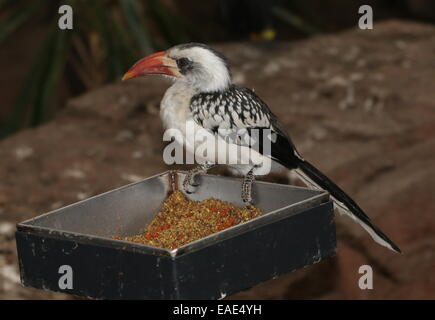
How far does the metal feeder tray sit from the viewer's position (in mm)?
1615

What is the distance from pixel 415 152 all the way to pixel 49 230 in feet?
8.62

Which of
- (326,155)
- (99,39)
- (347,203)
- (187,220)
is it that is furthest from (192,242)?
(99,39)

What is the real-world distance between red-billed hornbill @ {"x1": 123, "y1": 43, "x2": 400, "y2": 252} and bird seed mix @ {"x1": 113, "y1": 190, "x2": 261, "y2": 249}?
4cm

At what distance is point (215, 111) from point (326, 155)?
1970 mm

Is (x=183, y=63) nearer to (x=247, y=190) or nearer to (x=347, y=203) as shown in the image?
(x=247, y=190)

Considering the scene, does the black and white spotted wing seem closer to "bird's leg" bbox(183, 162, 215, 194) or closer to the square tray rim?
"bird's leg" bbox(183, 162, 215, 194)

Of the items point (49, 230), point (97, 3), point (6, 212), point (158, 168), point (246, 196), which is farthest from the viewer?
point (97, 3)

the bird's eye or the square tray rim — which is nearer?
the square tray rim

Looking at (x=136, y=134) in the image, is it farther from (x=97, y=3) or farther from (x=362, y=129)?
(x=97, y=3)

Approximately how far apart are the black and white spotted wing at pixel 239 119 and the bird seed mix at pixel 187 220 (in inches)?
6.3

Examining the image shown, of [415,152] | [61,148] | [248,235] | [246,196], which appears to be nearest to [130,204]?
[246,196]

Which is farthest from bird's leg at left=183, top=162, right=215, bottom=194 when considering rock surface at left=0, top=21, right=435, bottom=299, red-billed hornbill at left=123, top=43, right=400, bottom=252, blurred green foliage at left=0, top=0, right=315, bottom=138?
blurred green foliage at left=0, top=0, right=315, bottom=138

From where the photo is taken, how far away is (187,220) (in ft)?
6.34

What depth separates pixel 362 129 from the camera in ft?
13.5
